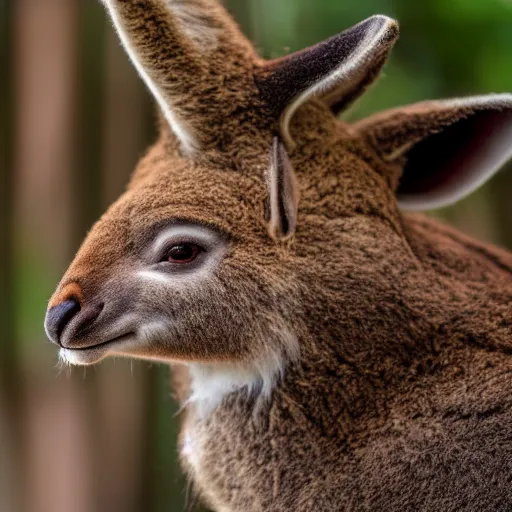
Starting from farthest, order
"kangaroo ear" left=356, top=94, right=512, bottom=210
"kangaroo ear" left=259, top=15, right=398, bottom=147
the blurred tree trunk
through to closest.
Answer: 1. the blurred tree trunk
2. "kangaroo ear" left=356, top=94, right=512, bottom=210
3. "kangaroo ear" left=259, top=15, right=398, bottom=147

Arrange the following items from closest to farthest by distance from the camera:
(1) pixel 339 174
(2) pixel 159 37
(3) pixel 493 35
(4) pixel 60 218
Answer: (2) pixel 159 37 → (1) pixel 339 174 → (3) pixel 493 35 → (4) pixel 60 218

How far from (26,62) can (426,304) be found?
509 centimetres

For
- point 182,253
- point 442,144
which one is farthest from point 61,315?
point 442,144

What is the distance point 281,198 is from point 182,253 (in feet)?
0.78

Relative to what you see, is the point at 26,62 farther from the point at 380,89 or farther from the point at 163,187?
the point at 163,187

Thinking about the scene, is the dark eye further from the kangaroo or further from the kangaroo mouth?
the kangaroo mouth

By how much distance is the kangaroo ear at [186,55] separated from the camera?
5.57 ft

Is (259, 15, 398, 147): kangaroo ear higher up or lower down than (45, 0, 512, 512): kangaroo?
higher up

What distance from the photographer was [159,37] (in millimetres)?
1713

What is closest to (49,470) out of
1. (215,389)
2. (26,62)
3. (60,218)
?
(60,218)

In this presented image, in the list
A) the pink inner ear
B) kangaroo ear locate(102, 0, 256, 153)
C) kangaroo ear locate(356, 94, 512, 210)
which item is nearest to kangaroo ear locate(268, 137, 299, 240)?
kangaroo ear locate(102, 0, 256, 153)

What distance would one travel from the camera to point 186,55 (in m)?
1.77

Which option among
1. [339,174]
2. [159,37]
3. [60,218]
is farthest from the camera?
[60,218]

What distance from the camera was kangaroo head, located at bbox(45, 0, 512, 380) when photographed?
66.9 inches
